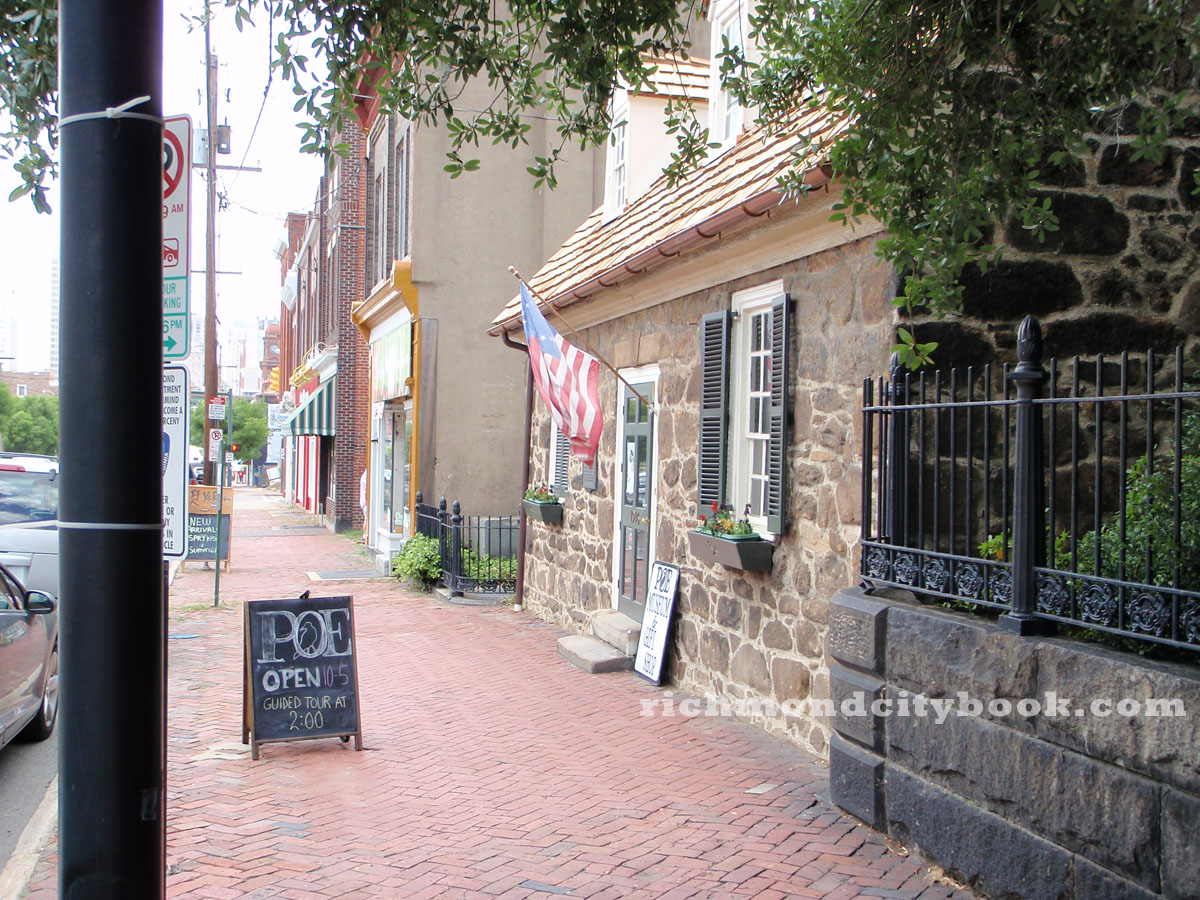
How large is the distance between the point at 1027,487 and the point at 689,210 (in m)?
4.97

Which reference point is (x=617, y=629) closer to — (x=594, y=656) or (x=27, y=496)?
(x=594, y=656)

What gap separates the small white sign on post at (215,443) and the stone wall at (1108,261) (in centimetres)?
1495

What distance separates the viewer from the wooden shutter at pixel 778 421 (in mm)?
7438

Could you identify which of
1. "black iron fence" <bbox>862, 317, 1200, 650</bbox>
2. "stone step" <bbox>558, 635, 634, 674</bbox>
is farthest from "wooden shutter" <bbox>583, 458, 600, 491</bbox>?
"black iron fence" <bbox>862, 317, 1200, 650</bbox>

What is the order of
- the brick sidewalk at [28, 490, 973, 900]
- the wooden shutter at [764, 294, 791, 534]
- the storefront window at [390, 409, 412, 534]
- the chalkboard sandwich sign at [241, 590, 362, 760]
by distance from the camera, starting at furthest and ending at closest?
the storefront window at [390, 409, 412, 534] → the wooden shutter at [764, 294, 791, 534] → the chalkboard sandwich sign at [241, 590, 362, 760] → the brick sidewalk at [28, 490, 973, 900]

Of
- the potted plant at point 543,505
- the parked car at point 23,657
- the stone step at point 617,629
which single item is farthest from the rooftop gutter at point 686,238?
the parked car at point 23,657

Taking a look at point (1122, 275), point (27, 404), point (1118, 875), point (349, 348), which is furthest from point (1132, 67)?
point (27, 404)

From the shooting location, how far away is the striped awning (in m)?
28.0

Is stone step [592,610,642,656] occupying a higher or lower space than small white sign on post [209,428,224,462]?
lower

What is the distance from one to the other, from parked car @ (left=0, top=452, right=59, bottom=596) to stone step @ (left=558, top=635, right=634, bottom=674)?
177 inches

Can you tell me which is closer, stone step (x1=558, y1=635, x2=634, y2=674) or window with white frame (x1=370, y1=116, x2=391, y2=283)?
stone step (x1=558, y1=635, x2=634, y2=674)

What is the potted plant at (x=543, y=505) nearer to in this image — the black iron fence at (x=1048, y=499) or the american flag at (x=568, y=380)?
the american flag at (x=568, y=380)

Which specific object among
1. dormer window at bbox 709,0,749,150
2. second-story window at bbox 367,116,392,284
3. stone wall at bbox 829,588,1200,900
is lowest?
stone wall at bbox 829,588,1200,900

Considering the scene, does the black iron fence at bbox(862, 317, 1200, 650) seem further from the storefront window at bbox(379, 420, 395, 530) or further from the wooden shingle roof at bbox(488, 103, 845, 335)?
the storefront window at bbox(379, 420, 395, 530)
